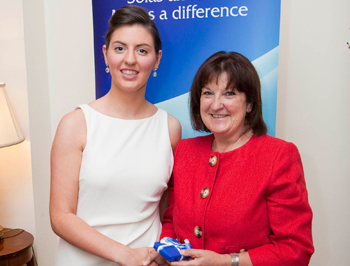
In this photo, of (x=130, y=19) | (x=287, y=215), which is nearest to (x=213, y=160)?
(x=287, y=215)

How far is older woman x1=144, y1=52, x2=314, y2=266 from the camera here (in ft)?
4.40

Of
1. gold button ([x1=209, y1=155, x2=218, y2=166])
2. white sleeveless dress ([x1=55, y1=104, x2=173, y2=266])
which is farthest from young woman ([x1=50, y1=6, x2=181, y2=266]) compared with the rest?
gold button ([x1=209, y1=155, x2=218, y2=166])

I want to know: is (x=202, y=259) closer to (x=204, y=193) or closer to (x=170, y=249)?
(x=170, y=249)

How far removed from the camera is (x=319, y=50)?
231 centimetres

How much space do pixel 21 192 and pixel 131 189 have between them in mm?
1416

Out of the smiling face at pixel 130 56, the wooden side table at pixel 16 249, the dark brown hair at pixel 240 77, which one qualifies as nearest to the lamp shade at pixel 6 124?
the wooden side table at pixel 16 249

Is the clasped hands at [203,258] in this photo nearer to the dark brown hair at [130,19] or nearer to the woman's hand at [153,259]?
the woman's hand at [153,259]

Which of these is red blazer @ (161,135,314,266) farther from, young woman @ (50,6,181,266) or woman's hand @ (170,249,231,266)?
young woman @ (50,6,181,266)

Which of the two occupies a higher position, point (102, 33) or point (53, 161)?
point (102, 33)

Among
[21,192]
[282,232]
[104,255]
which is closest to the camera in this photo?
[282,232]

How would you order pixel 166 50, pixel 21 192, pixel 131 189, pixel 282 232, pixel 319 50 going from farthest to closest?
pixel 21 192
pixel 319 50
pixel 166 50
pixel 131 189
pixel 282 232

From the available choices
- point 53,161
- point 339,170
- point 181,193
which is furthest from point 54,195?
point 339,170

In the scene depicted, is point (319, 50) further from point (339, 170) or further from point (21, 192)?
point (21, 192)

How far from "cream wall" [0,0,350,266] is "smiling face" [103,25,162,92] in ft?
3.74
